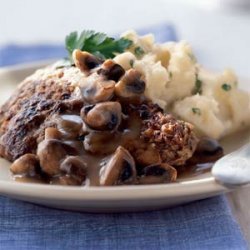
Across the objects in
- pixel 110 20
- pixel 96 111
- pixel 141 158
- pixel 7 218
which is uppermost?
pixel 96 111

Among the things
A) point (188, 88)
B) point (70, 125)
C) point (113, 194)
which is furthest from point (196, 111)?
point (113, 194)

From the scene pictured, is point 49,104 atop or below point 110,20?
atop

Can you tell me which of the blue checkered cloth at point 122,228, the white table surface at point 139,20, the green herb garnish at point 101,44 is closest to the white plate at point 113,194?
the blue checkered cloth at point 122,228

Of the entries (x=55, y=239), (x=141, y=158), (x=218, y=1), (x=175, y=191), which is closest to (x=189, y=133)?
(x=141, y=158)

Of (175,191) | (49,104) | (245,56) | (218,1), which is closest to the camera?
(175,191)

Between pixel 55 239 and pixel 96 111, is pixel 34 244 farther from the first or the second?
pixel 96 111

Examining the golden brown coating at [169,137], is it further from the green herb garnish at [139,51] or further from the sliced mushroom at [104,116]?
the green herb garnish at [139,51]
